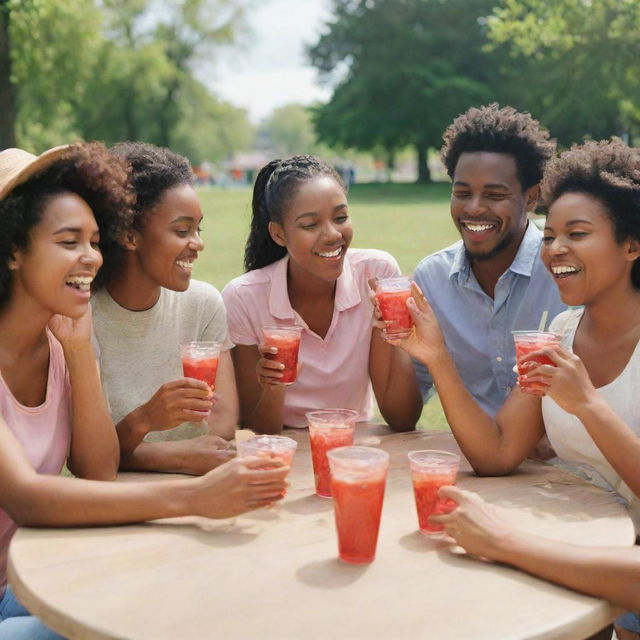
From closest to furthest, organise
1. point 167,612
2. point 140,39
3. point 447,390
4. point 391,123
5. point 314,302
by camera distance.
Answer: point 167,612 < point 447,390 < point 314,302 < point 391,123 < point 140,39

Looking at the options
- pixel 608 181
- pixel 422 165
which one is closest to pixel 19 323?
pixel 608 181

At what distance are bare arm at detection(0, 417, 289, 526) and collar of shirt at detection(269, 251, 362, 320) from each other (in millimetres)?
1525

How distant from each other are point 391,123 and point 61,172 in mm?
43818

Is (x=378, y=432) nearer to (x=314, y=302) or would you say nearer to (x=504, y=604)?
(x=314, y=302)

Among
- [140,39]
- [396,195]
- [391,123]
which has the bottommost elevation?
[396,195]

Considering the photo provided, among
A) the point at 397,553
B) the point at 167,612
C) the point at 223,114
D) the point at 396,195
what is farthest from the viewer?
the point at 223,114

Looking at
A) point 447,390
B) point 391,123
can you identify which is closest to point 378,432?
point 447,390

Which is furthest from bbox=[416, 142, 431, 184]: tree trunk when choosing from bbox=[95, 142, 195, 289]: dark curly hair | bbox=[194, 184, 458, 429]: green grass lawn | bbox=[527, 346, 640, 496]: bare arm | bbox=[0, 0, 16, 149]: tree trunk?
bbox=[527, 346, 640, 496]: bare arm

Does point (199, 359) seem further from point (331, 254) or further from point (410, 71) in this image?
point (410, 71)

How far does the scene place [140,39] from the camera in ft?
161

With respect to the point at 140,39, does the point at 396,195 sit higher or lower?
lower

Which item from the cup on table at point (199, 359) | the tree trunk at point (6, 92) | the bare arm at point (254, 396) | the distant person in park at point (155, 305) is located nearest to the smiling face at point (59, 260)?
the cup on table at point (199, 359)

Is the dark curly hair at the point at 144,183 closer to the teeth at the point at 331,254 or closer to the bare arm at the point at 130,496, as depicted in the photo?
the teeth at the point at 331,254

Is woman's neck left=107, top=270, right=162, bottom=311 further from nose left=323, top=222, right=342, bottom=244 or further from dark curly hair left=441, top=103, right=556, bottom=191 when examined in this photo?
dark curly hair left=441, top=103, right=556, bottom=191
